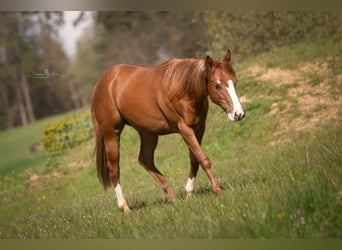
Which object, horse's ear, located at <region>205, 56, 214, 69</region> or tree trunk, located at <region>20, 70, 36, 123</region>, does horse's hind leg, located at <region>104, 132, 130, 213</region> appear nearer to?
horse's ear, located at <region>205, 56, 214, 69</region>

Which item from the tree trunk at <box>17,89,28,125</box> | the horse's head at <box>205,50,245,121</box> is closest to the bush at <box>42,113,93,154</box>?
the tree trunk at <box>17,89,28,125</box>

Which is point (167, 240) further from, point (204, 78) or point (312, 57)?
point (312, 57)

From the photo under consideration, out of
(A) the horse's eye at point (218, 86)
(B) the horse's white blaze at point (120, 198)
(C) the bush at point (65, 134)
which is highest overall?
(A) the horse's eye at point (218, 86)

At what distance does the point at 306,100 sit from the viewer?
689 centimetres

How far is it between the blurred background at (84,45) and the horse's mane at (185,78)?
5.38 ft

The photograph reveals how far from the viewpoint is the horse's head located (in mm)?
4207

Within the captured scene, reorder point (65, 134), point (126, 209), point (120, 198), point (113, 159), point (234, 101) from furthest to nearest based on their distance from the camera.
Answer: point (65, 134)
point (113, 159)
point (120, 198)
point (126, 209)
point (234, 101)

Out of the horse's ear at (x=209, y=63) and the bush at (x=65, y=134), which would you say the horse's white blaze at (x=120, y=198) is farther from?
the bush at (x=65, y=134)

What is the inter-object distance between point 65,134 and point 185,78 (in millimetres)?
4732

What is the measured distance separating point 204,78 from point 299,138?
2383mm

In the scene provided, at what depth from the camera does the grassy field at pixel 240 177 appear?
377 cm

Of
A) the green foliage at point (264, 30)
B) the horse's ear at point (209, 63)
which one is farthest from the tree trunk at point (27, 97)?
the horse's ear at point (209, 63)

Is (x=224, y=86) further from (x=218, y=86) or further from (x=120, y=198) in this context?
(x=120, y=198)

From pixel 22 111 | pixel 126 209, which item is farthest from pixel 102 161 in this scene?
pixel 22 111
